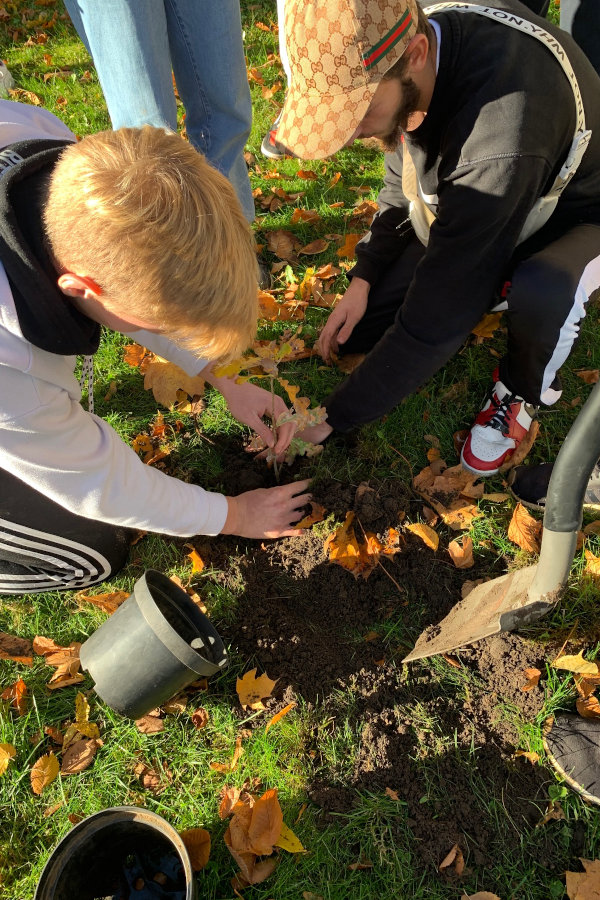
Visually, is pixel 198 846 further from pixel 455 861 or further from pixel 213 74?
pixel 213 74

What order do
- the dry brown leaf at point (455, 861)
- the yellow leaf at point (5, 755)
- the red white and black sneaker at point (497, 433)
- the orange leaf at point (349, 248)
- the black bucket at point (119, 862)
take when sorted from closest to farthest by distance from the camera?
the black bucket at point (119, 862) → the dry brown leaf at point (455, 861) → the yellow leaf at point (5, 755) → the red white and black sneaker at point (497, 433) → the orange leaf at point (349, 248)

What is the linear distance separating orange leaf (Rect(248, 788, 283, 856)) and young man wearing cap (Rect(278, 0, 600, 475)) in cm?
127

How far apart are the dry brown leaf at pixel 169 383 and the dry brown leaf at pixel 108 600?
0.88m

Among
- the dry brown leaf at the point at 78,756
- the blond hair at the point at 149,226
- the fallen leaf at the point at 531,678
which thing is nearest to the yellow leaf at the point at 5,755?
the dry brown leaf at the point at 78,756

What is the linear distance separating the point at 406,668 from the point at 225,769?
0.67m

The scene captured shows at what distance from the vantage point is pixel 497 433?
2.39 meters

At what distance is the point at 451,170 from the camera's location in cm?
182

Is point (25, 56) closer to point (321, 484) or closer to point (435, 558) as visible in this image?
point (321, 484)

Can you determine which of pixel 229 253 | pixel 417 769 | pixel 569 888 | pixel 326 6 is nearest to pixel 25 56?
pixel 326 6

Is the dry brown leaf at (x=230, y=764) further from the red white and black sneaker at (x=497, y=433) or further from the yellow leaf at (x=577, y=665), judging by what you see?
the red white and black sneaker at (x=497, y=433)

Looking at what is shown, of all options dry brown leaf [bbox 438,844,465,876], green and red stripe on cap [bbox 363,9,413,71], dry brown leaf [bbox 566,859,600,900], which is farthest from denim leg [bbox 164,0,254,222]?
dry brown leaf [bbox 566,859,600,900]

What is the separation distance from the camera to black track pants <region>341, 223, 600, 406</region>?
2066 millimetres

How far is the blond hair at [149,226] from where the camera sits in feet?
4.09

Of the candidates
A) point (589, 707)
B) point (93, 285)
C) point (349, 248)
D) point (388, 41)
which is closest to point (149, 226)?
point (93, 285)
